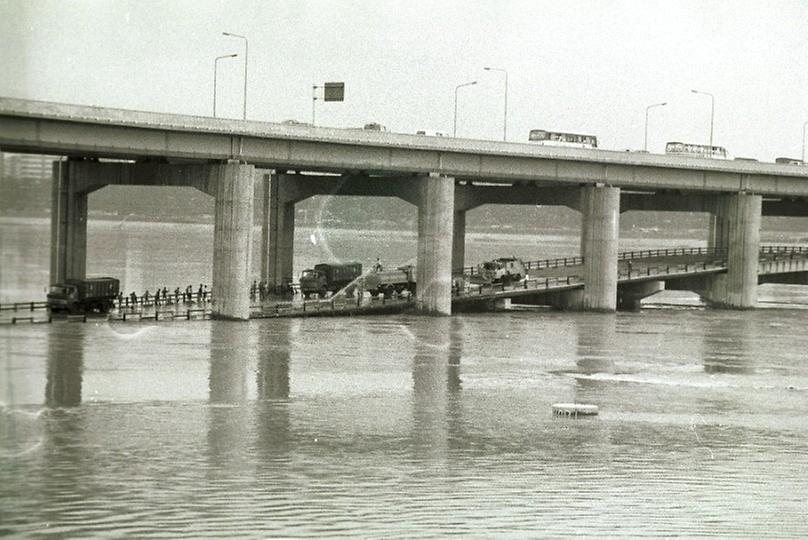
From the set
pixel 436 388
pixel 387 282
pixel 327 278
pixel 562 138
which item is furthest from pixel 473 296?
pixel 436 388

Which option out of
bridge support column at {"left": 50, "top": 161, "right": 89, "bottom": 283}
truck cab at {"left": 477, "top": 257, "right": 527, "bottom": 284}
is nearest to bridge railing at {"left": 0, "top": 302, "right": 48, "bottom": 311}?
bridge support column at {"left": 50, "top": 161, "right": 89, "bottom": 283}

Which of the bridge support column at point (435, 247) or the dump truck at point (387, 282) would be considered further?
the dump truck at point (387, 282)

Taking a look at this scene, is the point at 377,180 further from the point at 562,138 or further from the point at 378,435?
the point at 378,435

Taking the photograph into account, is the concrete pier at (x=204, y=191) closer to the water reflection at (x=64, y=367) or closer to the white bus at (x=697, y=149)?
the water reflection at (x=64, y=367)

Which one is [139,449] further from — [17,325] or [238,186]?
[238,186]

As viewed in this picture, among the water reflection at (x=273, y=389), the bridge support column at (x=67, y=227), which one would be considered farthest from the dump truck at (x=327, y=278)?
the water reflection at (x=273, y=389)

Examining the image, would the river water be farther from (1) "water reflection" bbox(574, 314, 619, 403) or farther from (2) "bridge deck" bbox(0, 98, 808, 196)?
(2) "bridge deck" bbox(0, 98, 808, 196)

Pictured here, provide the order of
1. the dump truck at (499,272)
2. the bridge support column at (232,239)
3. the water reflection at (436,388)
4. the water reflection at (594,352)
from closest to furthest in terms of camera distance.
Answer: the water reflection at (436,388) → the water reflection at (594,352) → the bridge support column at (232,239) → the dump truck at (499,272)
